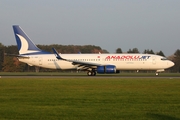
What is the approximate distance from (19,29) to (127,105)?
134 feet

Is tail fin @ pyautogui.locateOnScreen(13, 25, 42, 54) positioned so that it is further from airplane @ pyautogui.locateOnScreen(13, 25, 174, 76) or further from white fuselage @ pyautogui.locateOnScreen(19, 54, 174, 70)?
white fuselage @ pyautogui.locateOnScreen(19, 54, 174, 70)

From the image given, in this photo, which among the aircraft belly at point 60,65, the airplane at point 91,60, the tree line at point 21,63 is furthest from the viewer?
the tree line at point 21,63

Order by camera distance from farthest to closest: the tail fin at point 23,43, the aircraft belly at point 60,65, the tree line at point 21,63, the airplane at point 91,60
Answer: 1. the tree line at point 21,63
2. the tail fin at point 23,43
3. the aircraft belly at point 60,65
4. the airplane at point 91,60

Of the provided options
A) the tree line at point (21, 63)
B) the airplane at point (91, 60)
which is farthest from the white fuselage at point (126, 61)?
the tree line at point (21, 63)

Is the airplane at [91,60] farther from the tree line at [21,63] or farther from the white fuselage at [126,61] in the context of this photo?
the tree line at [21,63]

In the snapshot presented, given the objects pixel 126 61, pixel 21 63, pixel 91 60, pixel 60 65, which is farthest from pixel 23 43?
pixel 21 63

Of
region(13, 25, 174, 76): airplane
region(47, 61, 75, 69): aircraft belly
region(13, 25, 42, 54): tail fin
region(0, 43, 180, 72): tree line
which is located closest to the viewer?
region(13, 25, 174, 76): airplane

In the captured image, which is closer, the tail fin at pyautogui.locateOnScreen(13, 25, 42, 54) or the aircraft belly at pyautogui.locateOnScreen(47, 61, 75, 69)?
the aircraft belly at pyautogui.locateOnScreen(47, 61, 75, 69)

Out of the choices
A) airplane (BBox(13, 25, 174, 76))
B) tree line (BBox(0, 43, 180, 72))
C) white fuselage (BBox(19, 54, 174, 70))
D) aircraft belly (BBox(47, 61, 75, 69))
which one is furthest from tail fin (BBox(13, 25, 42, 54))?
tree line (BBox(0, 43, 180, 72))

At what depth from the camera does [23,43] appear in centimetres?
5503

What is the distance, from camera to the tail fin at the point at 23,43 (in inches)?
2157

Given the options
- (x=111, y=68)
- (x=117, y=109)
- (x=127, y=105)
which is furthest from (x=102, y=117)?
(x=111, y=68)

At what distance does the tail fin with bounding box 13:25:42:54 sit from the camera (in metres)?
54.8

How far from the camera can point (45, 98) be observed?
20.0m
